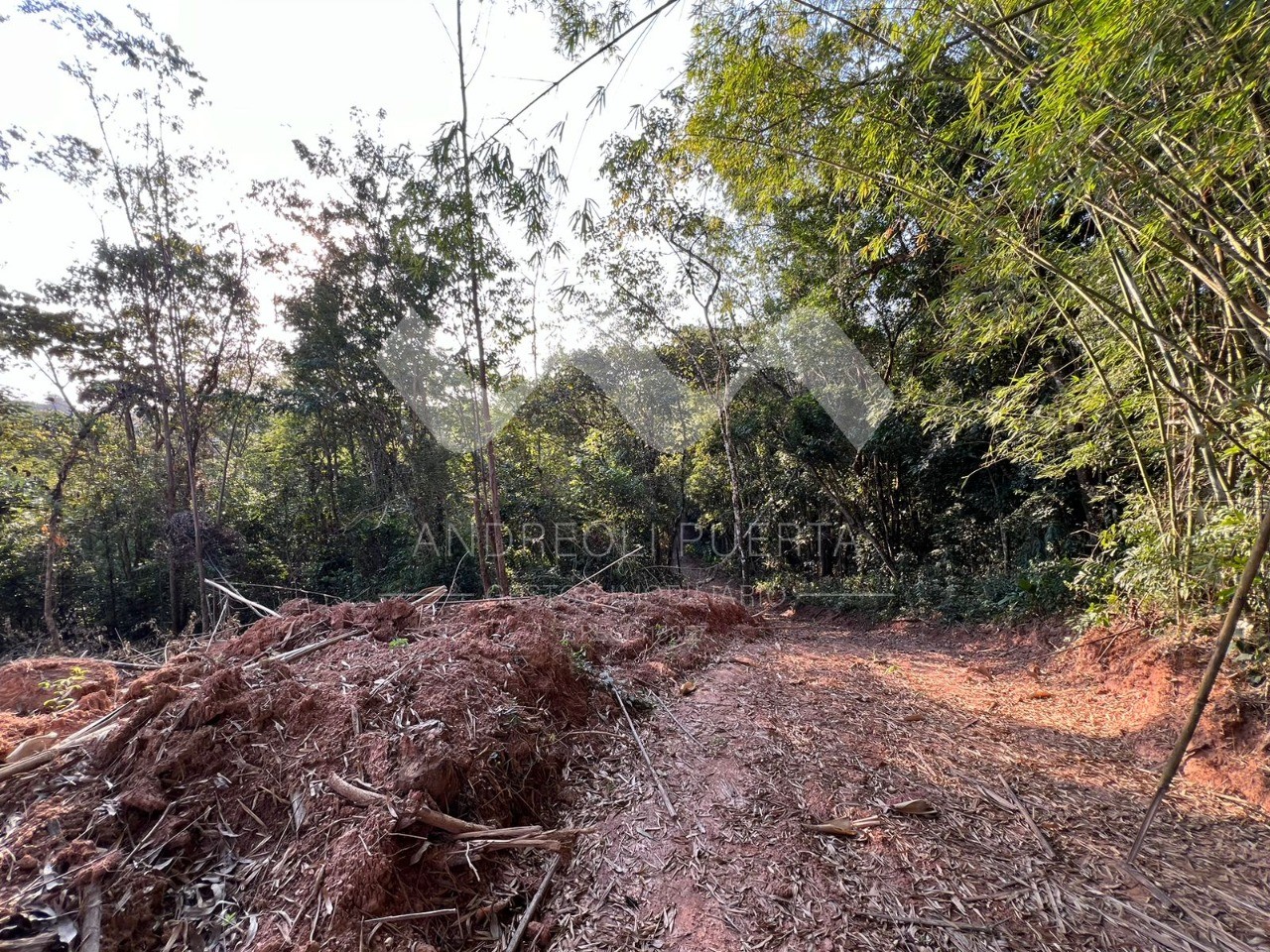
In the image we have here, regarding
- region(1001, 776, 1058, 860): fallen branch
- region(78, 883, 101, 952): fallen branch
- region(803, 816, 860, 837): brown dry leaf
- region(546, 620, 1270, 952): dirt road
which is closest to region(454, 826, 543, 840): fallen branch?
region(546, 620, 1270, 952): dirt road

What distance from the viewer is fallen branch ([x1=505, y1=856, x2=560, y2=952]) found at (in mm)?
1221

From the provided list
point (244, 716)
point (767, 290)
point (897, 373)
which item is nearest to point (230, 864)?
point (244, 716)

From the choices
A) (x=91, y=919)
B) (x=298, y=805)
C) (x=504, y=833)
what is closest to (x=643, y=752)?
(x=504, y=833)

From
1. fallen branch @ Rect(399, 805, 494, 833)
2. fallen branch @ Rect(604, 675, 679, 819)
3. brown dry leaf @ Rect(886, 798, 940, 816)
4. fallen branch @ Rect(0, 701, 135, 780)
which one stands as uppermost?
fallen branch @ Rect(0, 701, 135, 780)

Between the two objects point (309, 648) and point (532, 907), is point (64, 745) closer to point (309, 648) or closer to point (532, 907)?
point (309, 648)

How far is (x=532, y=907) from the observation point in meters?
1.30

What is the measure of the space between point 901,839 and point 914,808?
17cm

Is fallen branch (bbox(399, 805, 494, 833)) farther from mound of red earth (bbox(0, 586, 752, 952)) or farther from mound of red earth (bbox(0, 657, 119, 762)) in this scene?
mound of red earth (bbox(0, 657, 119, 762))

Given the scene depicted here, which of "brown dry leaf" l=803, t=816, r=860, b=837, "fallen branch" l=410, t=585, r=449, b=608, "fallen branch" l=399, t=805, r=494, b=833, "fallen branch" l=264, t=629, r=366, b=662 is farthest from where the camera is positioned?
"fallen branch" l=410, t=585, r=449, b=608

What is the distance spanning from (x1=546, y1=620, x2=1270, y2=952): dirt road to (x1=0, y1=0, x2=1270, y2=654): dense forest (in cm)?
111

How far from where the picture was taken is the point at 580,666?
2.64 meters

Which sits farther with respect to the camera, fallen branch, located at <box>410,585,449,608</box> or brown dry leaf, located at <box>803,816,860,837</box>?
fallen branch, located at <box>410,585,449,608</box>

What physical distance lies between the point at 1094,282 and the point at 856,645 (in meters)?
3.27

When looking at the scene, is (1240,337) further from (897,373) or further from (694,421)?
(694,421)
